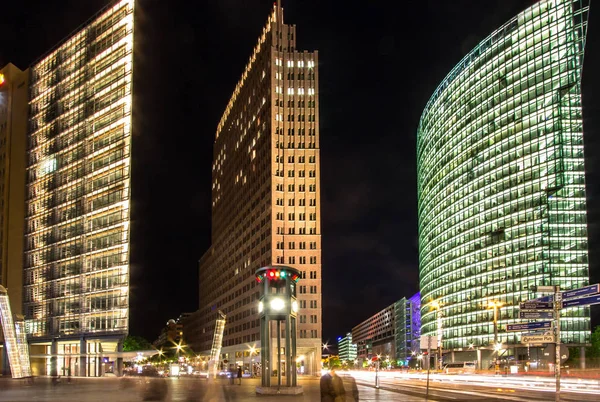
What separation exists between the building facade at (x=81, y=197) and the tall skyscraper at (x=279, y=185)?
125ft

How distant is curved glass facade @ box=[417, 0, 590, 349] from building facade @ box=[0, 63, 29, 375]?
7647cm

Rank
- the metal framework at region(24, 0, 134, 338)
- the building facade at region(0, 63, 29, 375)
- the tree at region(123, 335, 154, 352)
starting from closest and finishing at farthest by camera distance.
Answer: the metal framework at region(24, 0, 134, 338), the building facade at region(0, 63, 29, 375), the tree at region(123, 335, 154, 352)

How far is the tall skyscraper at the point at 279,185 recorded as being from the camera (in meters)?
128

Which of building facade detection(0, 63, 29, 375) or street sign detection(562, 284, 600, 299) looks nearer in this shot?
street sign detection(562, 284, 600, 299)

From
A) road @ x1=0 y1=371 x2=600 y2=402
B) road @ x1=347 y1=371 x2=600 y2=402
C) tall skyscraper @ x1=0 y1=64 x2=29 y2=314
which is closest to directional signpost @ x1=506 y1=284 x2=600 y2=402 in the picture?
road @ x1=0 y1=371 x2=600 y2=402

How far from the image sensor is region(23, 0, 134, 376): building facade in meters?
96.6

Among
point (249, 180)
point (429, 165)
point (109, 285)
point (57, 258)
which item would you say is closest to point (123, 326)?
point (109, 285)

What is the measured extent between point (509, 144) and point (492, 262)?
22882 mm

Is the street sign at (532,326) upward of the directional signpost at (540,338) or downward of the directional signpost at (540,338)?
upward

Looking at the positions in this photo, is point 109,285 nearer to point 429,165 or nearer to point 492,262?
point 492,262

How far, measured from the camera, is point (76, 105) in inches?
4122

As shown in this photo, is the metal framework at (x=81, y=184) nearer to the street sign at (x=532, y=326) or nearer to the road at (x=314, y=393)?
the road at (x=314, y=393)

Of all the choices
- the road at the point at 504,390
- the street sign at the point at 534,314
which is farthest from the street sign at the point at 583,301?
the road at the point at 504,390

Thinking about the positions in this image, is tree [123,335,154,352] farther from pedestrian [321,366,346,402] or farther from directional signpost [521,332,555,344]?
pedestrian [321,366,346,402]
